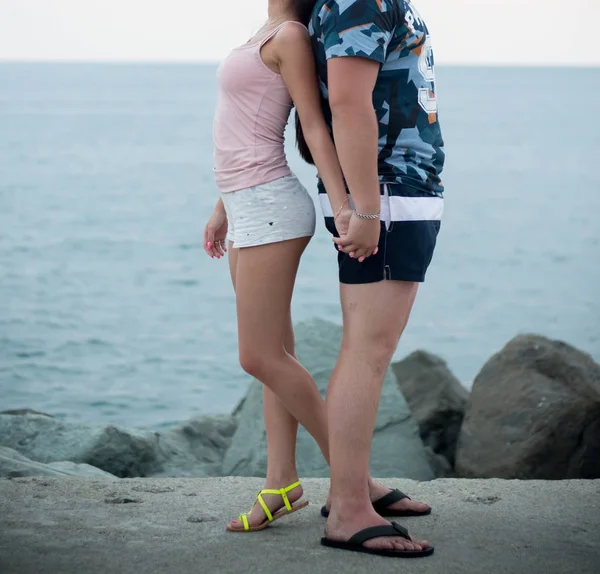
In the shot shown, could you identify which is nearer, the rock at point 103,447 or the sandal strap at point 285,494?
the sandal strap at point 285,494

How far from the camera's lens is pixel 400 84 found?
3.01m

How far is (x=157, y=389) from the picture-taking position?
11.7 metres

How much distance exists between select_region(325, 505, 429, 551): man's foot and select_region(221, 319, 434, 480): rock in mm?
2012

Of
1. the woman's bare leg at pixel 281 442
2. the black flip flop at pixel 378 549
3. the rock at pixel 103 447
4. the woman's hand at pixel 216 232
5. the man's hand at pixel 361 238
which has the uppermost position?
the man's hand at pixel 361 238

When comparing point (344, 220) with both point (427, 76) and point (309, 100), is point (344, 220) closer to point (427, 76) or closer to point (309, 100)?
point (309, 100)

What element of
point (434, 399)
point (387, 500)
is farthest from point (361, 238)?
point (434, 399)

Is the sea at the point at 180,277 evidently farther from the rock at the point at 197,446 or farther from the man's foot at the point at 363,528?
the man's foot at the point at 363,528

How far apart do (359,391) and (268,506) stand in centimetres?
58

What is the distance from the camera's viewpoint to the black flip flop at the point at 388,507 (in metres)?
3.50

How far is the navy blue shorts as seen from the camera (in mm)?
3029

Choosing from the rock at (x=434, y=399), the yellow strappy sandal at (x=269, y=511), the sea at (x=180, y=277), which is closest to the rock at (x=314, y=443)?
the rock at (x=434, y=399)

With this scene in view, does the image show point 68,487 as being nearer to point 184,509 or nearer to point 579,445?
point 184,509

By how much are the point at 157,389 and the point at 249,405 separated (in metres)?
6.21

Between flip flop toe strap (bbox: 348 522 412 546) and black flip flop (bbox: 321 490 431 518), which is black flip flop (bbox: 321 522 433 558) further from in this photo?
black flip flop (bbox: 321 490 431 518)
